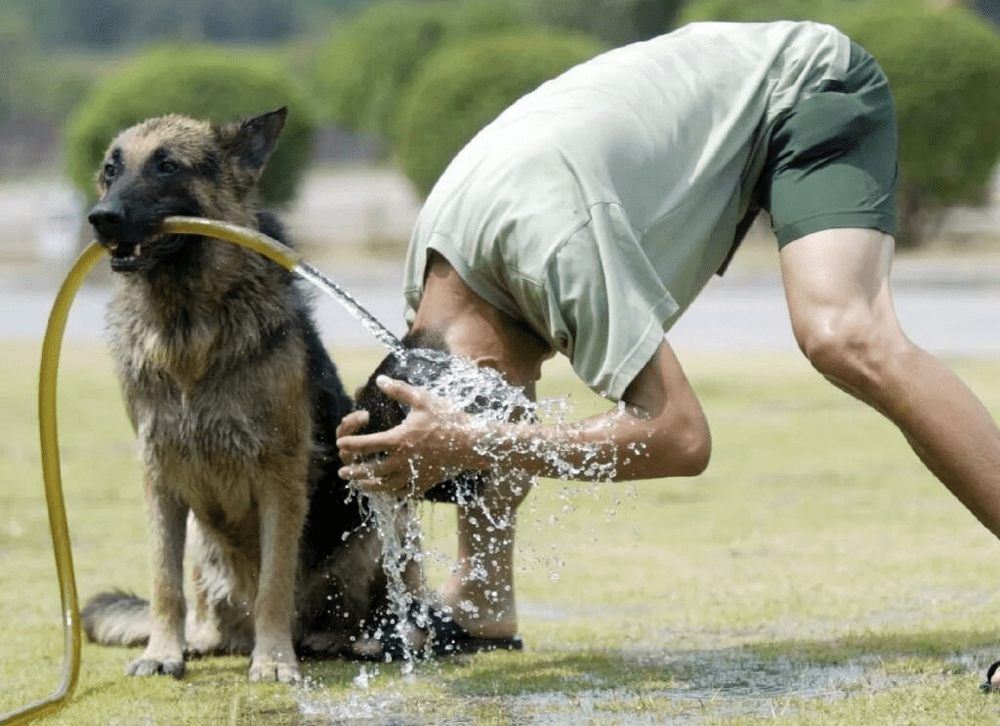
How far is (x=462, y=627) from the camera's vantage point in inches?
223

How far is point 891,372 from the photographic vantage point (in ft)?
14.8

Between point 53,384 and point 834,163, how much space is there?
2449mm

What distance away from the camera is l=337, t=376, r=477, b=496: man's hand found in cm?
439

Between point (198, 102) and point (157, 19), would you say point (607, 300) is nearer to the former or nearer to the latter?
point (198, 102)

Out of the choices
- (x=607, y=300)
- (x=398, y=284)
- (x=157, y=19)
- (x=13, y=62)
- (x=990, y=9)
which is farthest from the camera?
(x=157, y=19)

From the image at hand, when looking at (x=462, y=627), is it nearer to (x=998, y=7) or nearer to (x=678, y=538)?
(x=678, y=538)

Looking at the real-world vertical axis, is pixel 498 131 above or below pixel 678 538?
above

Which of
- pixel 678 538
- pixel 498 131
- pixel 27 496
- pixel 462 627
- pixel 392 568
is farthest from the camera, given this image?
pixel 27 496

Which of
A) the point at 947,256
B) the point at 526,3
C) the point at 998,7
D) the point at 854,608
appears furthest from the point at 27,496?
the point at 998,7

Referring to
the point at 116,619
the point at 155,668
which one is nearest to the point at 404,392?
the point at 155,668

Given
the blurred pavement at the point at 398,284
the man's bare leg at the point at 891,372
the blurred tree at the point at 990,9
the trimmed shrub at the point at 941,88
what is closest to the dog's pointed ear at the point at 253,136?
the blurred pavement at the point at 398,284

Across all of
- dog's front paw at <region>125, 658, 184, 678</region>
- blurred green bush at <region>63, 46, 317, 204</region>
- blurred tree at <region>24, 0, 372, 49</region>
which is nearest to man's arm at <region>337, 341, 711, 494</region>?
dog's front paw at <region>125, 658, 184, 678</region>

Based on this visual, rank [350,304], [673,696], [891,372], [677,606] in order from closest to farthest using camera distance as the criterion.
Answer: [891,372]
[673,696]
[350,304]
[677,606]

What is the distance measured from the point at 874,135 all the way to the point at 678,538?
3.08 metres
